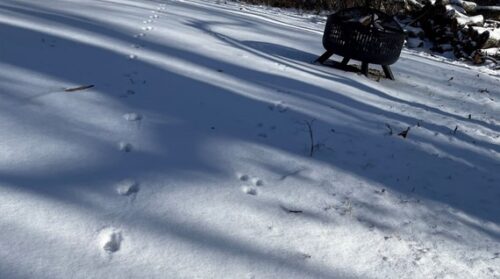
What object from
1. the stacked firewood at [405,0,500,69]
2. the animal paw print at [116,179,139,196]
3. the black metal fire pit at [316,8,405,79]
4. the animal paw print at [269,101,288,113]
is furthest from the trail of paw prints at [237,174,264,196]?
the stacked firewood at [405,0,500,69]

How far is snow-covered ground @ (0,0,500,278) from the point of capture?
2.01 m

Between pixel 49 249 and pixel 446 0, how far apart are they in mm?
9764

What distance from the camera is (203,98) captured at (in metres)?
3.95

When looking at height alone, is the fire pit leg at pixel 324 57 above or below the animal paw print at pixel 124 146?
above

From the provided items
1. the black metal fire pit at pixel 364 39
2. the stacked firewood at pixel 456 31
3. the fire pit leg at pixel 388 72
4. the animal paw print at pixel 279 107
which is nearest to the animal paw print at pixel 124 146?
the animal paw print at pixel 279 107

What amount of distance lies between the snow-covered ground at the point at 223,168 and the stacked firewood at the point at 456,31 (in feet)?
11.2

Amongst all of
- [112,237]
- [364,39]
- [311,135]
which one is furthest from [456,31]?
[112,237]

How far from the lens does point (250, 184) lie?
2664 mm

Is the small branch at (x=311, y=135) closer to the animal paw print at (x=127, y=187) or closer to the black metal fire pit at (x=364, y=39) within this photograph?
the animal paw print at (x=127, y=187)

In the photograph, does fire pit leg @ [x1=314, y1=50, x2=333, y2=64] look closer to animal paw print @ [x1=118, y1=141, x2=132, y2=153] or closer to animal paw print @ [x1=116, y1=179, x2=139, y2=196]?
animal paw print @ [x1=118, y1=141, x2=132, y2=153]

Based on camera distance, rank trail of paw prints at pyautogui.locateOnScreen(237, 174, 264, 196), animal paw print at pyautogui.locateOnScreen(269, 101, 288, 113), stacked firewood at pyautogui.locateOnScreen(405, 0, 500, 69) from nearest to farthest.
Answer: trail of paw prints at pyautogui.locateOnScreen(237, 174, 264, 196), animal paw print at pyautogui.locateOnScreen(269, 101, 288, 113), stacked firewood at pyautogui.locateOnScreen(405, 0, 500, 69)

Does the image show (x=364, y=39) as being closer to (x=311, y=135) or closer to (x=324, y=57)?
(x=324, y=57)

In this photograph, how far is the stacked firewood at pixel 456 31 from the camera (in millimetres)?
8312

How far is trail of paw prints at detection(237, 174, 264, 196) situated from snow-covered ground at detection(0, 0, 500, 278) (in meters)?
0.01
